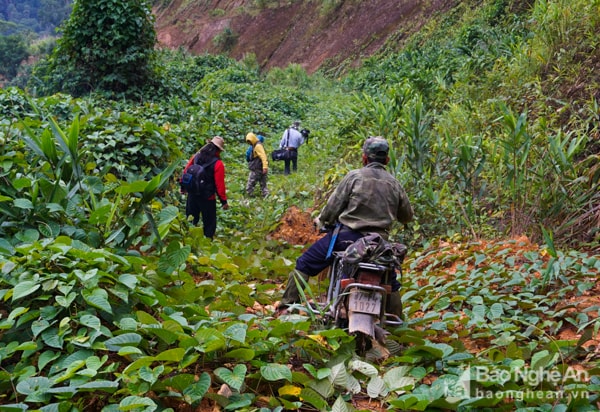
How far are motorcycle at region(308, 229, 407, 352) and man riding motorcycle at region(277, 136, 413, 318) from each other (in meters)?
0.16

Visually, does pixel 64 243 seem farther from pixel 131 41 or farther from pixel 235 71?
pixel 235 71

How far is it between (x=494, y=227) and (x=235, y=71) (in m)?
19.2

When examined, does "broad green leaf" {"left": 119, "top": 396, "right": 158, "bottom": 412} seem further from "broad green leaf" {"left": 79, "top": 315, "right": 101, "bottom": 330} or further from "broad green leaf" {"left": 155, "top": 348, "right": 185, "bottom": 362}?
"broad green leaf" {"left": 79, "top": 315, "right": 101, "bottom": 330}

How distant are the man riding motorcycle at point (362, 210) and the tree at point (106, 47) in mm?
11448

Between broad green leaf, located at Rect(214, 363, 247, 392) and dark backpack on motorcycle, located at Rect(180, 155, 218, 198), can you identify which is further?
dark backpack on motorcycle, located at Rect(180, 155, 218, 198)

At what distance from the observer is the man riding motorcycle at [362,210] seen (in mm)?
4117

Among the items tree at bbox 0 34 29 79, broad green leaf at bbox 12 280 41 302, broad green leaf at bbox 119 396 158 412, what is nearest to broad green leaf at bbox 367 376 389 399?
broad green leaf at bbox 119 396 158 412

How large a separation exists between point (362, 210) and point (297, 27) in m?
34.8

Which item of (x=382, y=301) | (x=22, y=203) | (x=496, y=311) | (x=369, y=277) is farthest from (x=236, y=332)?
(x=496, y=311)

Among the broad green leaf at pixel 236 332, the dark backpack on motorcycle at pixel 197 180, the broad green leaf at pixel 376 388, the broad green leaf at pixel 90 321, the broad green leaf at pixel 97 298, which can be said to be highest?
the dark backpack on motorcycle at pixel 197 180

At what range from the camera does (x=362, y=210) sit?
4.14 m

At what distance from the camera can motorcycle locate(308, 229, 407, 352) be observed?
3.53 metres

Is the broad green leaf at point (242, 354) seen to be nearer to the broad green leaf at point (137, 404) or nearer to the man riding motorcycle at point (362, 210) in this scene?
the broad green leaf at point (137, 404)

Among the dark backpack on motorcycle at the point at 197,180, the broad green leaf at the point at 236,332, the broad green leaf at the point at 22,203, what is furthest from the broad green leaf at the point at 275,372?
the dark backpack on motorcycle at the point at 197,180
